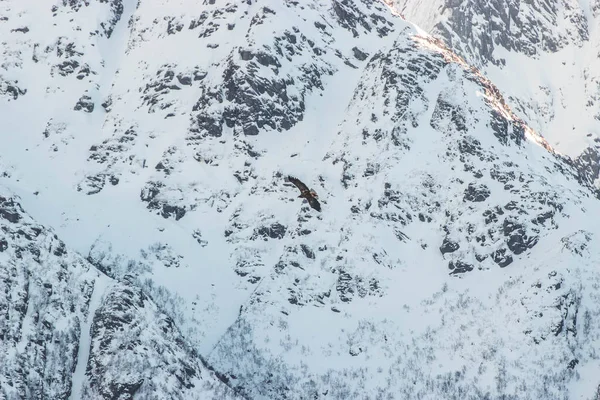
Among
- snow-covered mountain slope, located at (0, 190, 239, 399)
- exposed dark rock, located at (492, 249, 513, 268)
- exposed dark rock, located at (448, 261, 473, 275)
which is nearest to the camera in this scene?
snow-covered mountain slope, located at (0, 190, 239, 399)

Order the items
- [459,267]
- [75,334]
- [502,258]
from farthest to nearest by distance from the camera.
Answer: [459,267], [502,258], [75,334]

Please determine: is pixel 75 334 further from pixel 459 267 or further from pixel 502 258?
pixel 502 258

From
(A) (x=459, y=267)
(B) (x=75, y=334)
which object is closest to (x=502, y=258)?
(A) (x=459, y=267)

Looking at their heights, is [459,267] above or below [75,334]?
above

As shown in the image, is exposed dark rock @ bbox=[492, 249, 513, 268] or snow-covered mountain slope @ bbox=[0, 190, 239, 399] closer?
snow-covered mountain slope @ bbox=[0, 190, 239, 399]

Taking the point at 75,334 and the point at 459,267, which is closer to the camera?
the point at 75,334

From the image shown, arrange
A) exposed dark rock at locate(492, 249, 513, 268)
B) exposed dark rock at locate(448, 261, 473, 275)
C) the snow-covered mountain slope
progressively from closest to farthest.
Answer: the snow-covered mountain slope
exposed dark rock at locate(492, 249, 513, 268)
exposed dark rock at locate(448, 261, 473, 275)

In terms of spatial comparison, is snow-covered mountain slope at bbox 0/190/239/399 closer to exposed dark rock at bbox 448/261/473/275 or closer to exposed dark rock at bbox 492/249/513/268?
exposed dark rock at bbox 448/261/473/275

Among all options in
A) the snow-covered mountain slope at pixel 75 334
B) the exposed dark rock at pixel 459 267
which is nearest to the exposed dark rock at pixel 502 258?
the exposed dark rock at pixel 459 267

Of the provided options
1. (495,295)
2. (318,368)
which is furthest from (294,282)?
(495,295)

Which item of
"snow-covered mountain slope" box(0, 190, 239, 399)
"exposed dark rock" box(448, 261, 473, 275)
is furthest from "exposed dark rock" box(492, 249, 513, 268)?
"snow-covered mountain slope" box(0, 190, 239, 399)
